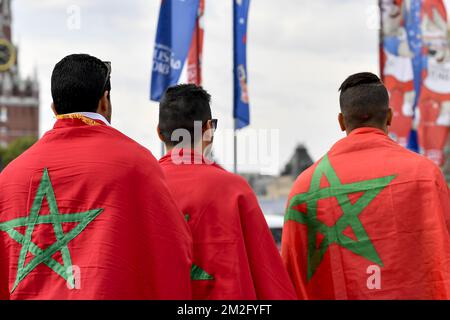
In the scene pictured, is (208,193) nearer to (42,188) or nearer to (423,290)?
(42,188)

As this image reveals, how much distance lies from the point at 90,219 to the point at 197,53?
8.66 m

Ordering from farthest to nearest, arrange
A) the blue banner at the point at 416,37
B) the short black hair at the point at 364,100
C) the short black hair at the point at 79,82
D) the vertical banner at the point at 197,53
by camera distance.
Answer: the blue banner at the point at 416,37, the vertical banner at the point at 197,53, the short black hair at the point at 364,100, the short black hair at the point at 79,82

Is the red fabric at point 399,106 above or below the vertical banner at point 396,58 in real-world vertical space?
below

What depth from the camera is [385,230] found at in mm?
4207

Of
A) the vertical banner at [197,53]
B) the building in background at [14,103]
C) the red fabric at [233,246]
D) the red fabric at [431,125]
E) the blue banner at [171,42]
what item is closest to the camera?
the red fabric at [233,246]

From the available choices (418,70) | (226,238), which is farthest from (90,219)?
(418,70)

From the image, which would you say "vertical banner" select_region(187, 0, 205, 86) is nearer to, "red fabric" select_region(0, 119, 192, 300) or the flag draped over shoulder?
the flag draped over shoulder

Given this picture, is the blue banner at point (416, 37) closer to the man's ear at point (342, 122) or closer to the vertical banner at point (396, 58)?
the vertical banner at point (396, 58)

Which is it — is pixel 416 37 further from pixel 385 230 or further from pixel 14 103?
pixel 14 103

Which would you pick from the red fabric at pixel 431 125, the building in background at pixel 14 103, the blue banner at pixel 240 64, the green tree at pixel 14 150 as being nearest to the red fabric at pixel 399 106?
the red fabric at pixel 431 125

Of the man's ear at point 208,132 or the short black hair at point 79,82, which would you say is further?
the man's ear at point 208,132

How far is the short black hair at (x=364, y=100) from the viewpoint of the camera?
14.2 ft

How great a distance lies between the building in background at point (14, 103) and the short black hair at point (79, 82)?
307ft

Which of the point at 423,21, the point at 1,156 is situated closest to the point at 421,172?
the point at 423,21
